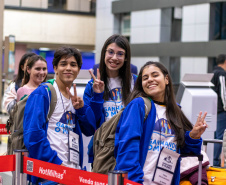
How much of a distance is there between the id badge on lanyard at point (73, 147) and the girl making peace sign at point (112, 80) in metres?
0.45

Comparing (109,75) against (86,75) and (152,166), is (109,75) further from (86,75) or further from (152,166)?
(86,75)

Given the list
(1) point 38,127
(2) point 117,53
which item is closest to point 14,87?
(2) point 117,53

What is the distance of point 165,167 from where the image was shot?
3.37 meters

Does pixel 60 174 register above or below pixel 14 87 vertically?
below

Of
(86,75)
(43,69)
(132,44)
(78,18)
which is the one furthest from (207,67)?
(43,69)

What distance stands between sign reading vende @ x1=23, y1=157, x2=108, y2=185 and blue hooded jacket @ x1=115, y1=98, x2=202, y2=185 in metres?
0.17

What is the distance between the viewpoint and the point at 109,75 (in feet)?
14.7

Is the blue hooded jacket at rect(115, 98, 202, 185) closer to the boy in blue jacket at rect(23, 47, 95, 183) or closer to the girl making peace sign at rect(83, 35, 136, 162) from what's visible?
the boy in blue jacket at rect(23, 47, 95, 183)

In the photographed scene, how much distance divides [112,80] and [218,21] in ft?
54.8

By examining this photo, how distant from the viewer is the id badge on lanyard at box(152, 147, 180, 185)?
3331mm

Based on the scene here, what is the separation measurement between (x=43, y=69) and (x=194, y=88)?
102 inches

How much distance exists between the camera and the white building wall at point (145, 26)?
22.8m

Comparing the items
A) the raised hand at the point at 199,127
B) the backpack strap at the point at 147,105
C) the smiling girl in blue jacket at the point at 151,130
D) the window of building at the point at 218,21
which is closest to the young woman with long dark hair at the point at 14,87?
the smiling girl in blue jacket at the point at 151,130

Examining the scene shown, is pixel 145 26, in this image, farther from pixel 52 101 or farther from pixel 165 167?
pixel 165 167
